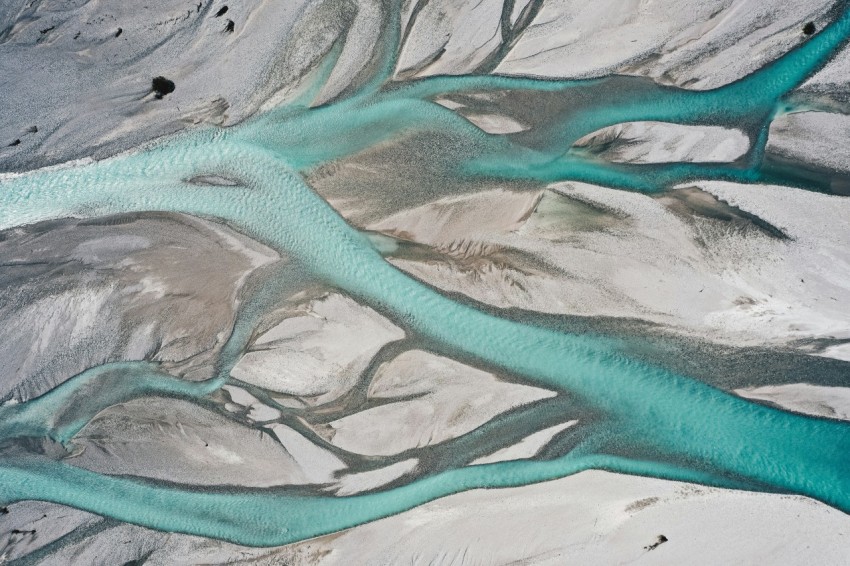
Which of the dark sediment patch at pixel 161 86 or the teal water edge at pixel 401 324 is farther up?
the dark sediment patch at pixel 161 86

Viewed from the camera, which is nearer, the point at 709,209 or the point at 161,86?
the point at 709,209

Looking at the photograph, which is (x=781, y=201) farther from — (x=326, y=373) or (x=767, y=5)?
(x=326, y=373)

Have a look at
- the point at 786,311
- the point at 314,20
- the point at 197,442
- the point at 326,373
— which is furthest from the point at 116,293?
the point at 786,311

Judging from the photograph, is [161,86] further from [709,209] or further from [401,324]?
[709,209]

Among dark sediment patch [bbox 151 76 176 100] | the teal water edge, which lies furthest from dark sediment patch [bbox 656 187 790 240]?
dark sediment patch [bbox 151 76 176 100]

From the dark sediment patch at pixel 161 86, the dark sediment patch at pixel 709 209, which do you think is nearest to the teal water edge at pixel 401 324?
the dark sediment patch at pixel 709 209

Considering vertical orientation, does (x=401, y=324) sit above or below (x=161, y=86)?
below

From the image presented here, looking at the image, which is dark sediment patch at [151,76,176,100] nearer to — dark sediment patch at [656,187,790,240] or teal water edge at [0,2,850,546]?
teal water edge at [0,2,850,546]

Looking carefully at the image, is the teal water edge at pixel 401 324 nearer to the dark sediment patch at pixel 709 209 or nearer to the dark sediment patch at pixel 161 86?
the dark sediment patch at pixel 709 209

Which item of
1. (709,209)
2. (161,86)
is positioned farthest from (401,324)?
(161,86)
